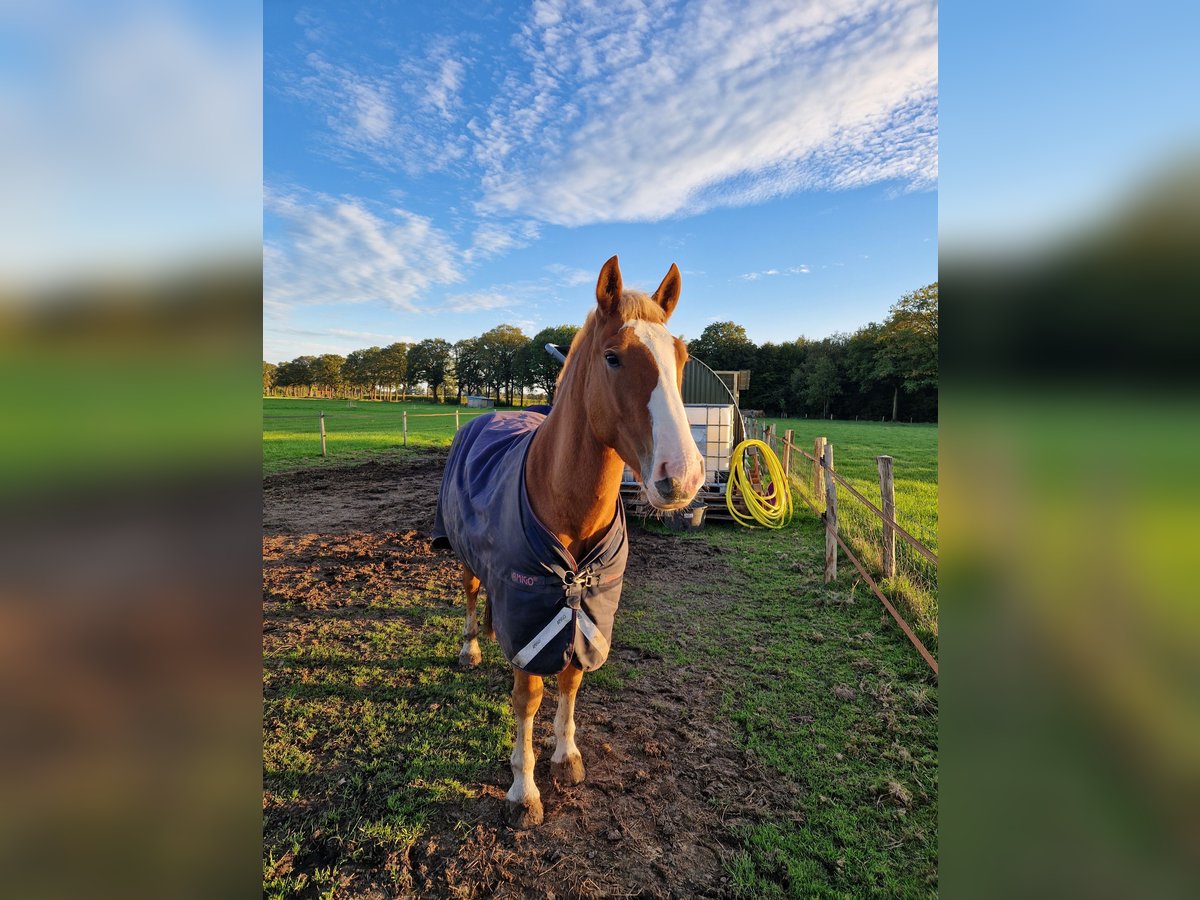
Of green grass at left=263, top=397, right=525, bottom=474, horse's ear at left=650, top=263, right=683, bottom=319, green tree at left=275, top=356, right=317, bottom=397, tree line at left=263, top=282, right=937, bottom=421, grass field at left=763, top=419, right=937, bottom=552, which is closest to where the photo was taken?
green tree at left=275, top=356, right=317, bottom=397

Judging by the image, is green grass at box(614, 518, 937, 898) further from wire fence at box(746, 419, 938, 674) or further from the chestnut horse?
the chestnut horse

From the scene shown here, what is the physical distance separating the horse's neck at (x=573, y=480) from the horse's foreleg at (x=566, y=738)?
35.8 inches

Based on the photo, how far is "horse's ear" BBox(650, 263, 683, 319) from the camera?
2498 mm

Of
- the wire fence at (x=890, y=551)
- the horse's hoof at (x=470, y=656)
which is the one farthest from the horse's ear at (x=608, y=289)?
the horse's hoof at (x=470, y=656)

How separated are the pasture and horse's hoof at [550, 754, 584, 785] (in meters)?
0.05

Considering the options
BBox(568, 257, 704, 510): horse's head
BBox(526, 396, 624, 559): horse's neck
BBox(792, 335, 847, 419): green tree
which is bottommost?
BBox(526, 396, 624, 559): horse's neck

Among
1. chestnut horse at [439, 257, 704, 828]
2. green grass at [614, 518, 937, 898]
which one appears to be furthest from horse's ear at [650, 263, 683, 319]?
green grass at [614, 518, 937, 898]

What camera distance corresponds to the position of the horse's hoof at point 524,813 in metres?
2.68

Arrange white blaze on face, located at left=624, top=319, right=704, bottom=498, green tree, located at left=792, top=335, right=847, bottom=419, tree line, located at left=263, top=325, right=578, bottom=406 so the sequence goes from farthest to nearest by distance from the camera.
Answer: tree line, located at left=263, top=325, right=578, bottom=406
green tree, located at left=792, top=335, right=847, bottom=419
white blaze on face, located at left=624, top=319, right=704, bottom=498

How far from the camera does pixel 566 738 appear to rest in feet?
10.1

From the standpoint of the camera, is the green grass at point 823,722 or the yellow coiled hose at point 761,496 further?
the yellow coiled hose at point 761,496

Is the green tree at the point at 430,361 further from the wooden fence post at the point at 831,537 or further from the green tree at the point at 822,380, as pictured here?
the wooden fence post at the point at 831,537
